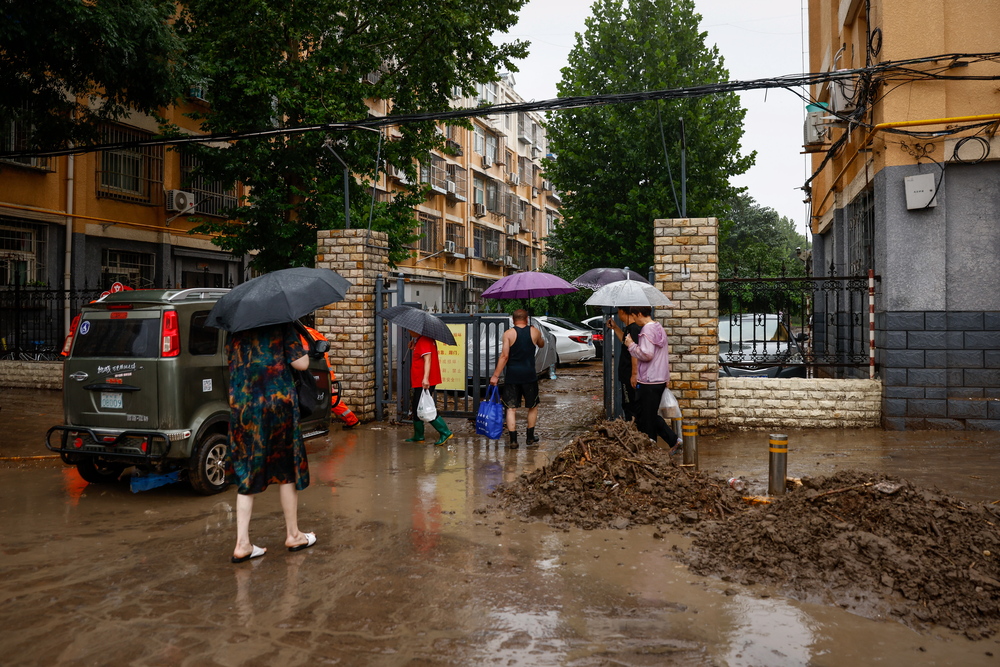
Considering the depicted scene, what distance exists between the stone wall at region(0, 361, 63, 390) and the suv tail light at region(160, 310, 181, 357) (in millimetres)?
10755

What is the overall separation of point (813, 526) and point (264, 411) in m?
3.96

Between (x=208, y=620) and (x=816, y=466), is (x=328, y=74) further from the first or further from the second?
(x=208, y=620)

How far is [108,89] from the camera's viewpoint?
448 inches

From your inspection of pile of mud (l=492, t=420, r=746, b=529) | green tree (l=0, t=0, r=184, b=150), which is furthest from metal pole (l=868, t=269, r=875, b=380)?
green tree (l=0, t=0, r=184, b=150)

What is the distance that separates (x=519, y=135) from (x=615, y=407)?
4338cm

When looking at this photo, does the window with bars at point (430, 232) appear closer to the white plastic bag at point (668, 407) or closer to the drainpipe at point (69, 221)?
the drainpipe at point (69, 221)

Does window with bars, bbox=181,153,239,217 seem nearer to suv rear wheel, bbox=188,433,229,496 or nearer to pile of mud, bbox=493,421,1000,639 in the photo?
suv rear wheel, bbox=188,433,229,496

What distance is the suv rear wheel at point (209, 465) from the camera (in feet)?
23.4

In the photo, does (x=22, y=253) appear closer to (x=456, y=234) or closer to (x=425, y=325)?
(x=425, y=325)

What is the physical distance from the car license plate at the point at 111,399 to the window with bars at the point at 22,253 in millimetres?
12059

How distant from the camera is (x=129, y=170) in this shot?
20156mm

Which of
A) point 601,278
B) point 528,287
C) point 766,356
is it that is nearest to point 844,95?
point 766,356

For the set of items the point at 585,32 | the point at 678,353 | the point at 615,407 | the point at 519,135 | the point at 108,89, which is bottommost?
the point at 615,407

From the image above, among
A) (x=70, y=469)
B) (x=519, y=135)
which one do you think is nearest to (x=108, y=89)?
(x=70, y=469)
